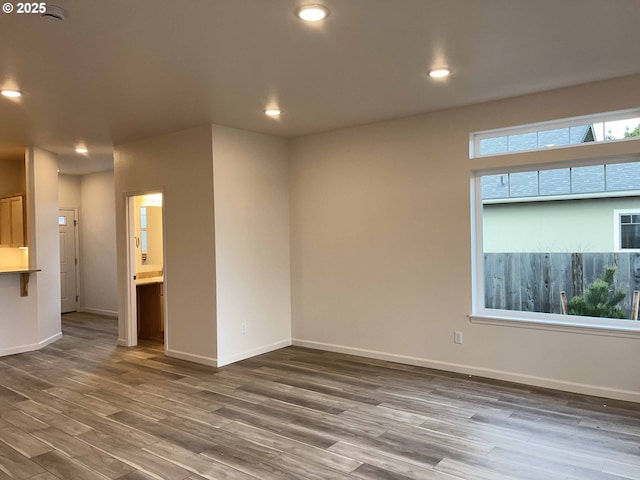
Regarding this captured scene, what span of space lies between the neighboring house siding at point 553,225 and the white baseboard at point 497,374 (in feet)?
3.90

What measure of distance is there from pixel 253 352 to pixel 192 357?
0.70m

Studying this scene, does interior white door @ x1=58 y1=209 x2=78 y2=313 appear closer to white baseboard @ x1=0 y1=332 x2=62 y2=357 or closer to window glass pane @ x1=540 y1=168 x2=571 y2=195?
white baseboard @ x1=0 y1=332 x2=62 y2=357

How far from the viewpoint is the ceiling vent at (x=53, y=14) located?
8.18 feet

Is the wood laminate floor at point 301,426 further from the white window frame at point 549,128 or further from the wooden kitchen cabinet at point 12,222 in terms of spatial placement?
the wooden kitchen cabinet at point 12,222

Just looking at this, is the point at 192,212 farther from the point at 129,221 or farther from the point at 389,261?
the point at 389,261

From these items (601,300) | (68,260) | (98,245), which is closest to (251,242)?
(601,300)

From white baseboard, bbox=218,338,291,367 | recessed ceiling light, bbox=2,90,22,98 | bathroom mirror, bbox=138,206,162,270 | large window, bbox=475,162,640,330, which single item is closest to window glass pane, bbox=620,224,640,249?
large window, bbox=475,162,640,330

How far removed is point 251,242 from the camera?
5.70 meters

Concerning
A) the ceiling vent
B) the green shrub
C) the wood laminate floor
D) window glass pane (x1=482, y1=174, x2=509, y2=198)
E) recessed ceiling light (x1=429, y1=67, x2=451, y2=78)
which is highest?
recessed ceiling light (x1=429, y1=67, x2=451, y2=78)

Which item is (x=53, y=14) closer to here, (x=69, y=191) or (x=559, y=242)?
(x=559, y=242)

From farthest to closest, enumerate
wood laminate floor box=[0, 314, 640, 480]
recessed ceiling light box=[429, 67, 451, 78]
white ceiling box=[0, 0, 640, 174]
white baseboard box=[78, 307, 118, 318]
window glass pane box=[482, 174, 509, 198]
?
white baseboard box=[78, 307, 118, 318] < window glass pane box=[482, 174, 509, 198] < recessed ceiling light box=[429, 67, 451, 78] < wood laminate floor box=[0, 314, 640, 480] < white ceiling box=[0, 0, 640, 174]

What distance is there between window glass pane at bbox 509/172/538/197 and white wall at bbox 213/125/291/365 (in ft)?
9.06

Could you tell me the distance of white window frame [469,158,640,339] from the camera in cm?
411

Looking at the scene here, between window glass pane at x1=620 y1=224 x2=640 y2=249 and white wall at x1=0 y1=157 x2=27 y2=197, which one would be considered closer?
window glass pane at x1=620 y1=224 x2=640 y2=249
